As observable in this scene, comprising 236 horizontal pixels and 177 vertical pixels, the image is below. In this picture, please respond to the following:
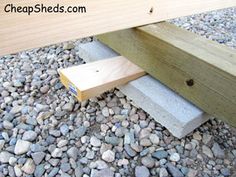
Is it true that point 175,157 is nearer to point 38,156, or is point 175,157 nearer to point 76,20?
point 38,156

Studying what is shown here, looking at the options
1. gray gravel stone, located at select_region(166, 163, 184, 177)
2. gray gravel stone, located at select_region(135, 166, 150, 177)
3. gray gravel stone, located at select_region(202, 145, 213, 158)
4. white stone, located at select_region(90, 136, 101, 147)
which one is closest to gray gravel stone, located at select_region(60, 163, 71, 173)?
white stone, located at select_region(90, 136, 101, 147)

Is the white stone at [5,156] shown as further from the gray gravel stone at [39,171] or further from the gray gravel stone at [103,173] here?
the gray gravel stone at [103,173]

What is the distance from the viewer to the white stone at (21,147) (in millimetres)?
1066

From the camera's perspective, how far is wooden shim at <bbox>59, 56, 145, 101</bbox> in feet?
3.97

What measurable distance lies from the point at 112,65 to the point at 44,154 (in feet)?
1.69

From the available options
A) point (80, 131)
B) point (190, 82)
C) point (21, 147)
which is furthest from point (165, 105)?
point (21, 147)

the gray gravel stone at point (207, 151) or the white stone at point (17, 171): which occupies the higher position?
the gray gravel stone at point (207, 151)

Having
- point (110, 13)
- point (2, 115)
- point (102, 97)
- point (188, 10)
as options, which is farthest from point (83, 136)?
point (188, 10)

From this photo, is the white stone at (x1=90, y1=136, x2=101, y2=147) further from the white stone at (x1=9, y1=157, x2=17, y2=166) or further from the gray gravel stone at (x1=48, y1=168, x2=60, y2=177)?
the white stone at (x1=9, y1=157, x2=17, y2=166)

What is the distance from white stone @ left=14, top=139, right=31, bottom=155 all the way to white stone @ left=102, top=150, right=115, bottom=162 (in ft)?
0.94

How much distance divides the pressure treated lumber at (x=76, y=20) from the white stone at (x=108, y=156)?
43cm

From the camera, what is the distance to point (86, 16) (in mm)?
1004

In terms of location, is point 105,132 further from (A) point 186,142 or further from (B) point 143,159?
(A) point 186,142

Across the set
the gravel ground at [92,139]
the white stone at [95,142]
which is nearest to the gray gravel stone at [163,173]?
the gravel ground at [92,139]
